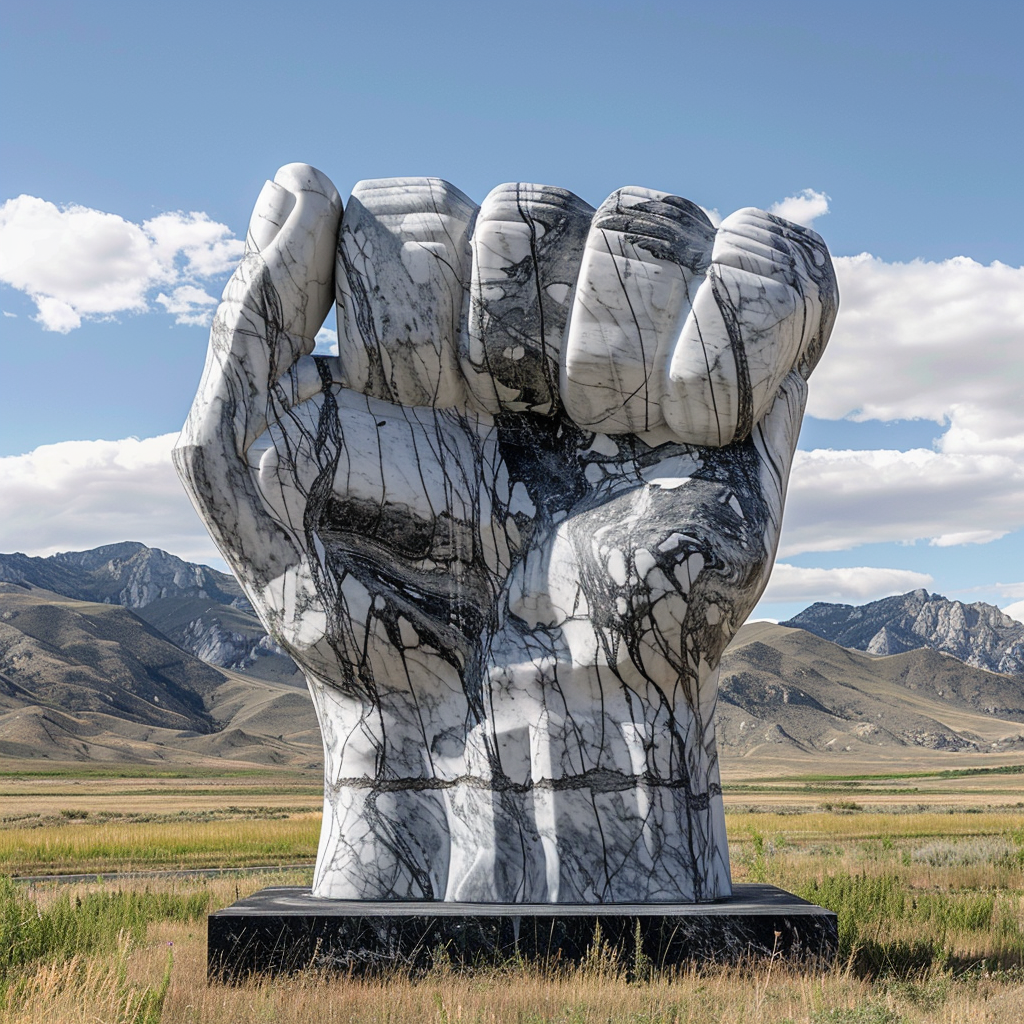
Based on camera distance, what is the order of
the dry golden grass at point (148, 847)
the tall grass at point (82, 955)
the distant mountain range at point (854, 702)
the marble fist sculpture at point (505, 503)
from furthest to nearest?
the distant mountain range at point (854, 702)
the dry golden grass at point (148, 847)
the marble fist sculpture at point (505, 503)
the tall grass at point (82, 955)

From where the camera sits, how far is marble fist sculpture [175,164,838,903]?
33.7 ft

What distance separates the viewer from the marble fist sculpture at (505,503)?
10.3 metres

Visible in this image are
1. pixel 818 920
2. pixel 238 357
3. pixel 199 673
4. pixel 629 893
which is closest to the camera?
pixel 818 920

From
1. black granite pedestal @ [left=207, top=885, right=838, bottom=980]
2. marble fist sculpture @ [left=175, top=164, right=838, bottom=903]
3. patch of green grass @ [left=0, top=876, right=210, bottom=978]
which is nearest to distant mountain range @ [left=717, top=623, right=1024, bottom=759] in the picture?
patch of green grass @ [left=0, top=876, right=210, bottom=978]

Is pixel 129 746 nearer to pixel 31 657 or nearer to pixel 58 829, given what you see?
pixel 31 657

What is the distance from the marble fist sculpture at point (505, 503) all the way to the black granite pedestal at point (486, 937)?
2.96 ft

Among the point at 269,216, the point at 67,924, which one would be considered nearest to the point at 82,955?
the point at 67,924

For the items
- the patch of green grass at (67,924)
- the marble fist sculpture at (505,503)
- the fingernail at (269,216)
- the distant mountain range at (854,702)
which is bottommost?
the distant mountain range at (854,702)

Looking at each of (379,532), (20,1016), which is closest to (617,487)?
(379,532)

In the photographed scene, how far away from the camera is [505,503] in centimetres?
1120

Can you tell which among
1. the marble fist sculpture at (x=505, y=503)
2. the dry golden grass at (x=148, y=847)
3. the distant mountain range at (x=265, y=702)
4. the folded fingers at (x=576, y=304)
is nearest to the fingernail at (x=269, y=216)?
the marble fist sculpture at (x=505, y=503)

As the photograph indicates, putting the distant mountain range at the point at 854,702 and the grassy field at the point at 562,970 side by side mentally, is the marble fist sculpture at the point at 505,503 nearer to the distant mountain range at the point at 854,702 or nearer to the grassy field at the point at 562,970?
the grassy field at the point at 562,970

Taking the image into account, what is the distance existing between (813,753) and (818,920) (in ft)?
415

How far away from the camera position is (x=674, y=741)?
10414mm
